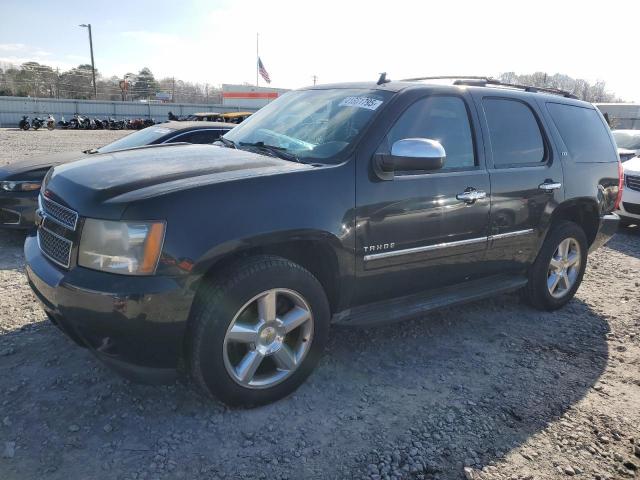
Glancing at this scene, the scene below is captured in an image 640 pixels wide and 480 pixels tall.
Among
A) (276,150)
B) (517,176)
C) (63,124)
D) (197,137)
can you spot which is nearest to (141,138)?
(197,137)

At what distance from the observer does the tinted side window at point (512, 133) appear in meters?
3.87

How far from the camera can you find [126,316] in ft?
7.90

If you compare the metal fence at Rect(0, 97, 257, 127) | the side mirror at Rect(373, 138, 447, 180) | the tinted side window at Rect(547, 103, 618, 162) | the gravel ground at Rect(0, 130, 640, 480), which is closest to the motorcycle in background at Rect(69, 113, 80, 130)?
the metal fence at Rect(0, 97, 257, 127)

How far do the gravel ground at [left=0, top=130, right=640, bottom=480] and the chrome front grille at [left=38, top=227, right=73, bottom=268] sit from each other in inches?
32.3

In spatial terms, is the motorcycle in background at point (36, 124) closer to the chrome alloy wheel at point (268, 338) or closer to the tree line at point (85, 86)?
the tree line at point (85, 86)

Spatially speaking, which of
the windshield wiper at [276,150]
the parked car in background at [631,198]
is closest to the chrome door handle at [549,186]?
the windshield wiper at [276,150]

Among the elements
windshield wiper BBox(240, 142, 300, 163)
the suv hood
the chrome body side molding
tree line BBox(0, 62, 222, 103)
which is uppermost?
tree line BBox(0, 62, 222, 103)

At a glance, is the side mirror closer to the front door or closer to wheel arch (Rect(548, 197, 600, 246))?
the front door

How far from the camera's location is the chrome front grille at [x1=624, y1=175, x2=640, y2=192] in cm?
811

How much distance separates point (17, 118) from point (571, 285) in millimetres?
35080

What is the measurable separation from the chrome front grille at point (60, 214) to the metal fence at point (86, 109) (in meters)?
33.5

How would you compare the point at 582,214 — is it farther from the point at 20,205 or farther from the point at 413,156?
the point at 20,205

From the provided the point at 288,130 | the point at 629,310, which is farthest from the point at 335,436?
the point at 629,310

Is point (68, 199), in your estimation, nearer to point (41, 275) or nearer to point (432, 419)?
point (41, 275)
